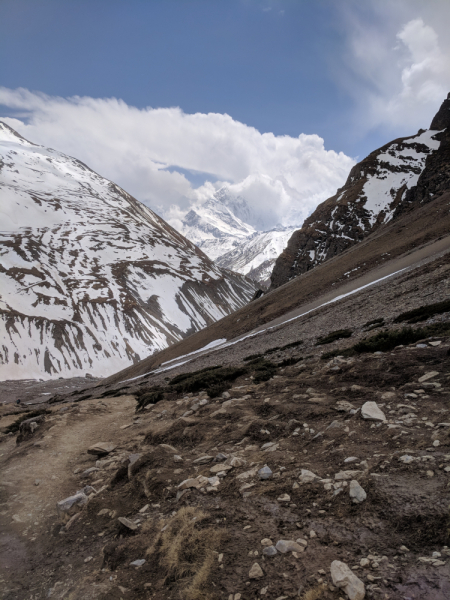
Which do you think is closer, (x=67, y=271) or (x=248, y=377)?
(x=248, y=377)

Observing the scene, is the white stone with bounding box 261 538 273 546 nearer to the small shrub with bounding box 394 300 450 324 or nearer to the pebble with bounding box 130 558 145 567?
the pebble with bounding box 130 558 145 567

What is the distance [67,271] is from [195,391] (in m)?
127

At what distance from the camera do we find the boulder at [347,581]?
9.48ft

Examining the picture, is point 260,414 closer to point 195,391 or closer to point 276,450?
point 276,450

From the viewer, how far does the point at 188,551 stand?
4.13m

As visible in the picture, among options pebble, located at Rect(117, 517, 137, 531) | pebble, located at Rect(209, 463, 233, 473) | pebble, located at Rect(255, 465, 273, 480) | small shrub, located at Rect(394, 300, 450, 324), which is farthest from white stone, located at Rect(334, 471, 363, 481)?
small shrub, located at Rect(394, 300, 450, 324)

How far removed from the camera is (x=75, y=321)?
329 feet

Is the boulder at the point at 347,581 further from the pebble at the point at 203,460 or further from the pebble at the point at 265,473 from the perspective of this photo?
the pebble at the point at 203,460

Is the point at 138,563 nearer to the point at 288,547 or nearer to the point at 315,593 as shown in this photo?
the point at 288,547

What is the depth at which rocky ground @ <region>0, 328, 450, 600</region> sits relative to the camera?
3.43 meters

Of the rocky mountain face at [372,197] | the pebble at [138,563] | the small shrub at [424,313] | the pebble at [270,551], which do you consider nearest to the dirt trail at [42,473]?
the pebble at [138,563]

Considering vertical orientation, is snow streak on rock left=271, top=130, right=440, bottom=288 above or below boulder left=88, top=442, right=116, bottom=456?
above

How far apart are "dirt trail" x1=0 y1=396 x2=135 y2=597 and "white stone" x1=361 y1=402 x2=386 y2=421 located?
6628 mm

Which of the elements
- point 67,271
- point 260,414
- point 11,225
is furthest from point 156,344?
point 260,414
